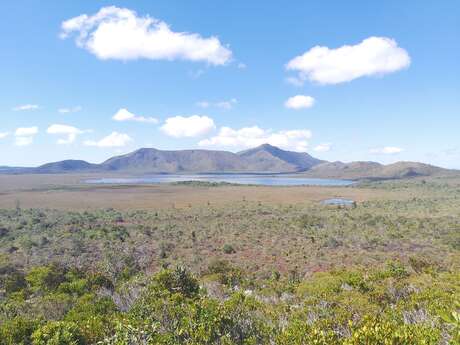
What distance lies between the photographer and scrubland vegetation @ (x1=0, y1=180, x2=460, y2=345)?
6.42m

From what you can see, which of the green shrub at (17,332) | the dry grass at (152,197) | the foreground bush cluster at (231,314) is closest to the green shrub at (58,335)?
the foreground bush cluster at (231,314)

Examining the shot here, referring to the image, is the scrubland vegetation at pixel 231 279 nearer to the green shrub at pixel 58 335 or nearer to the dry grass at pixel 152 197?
the green shrub at pixel 58 335

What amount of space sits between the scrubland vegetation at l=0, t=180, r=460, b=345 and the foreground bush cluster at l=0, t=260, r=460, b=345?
0.13 ft

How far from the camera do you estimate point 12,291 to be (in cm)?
1331

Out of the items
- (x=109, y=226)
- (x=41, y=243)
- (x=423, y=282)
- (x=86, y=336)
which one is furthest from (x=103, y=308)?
(x=109, y=226)

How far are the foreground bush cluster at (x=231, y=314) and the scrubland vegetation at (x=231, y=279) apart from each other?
0.04 meters

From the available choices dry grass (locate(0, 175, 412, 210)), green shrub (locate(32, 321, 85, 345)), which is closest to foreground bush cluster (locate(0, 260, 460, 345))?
green shrub (locate(32, 321, 85, 345))

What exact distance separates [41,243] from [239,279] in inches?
758

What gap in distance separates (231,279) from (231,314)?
28.0 ft

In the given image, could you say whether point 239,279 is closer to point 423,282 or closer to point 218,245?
point 423,282

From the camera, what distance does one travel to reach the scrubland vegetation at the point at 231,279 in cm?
642

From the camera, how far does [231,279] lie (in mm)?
15688

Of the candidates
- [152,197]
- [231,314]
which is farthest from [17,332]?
[152,197]

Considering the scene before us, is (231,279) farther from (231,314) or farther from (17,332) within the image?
(17,332)
